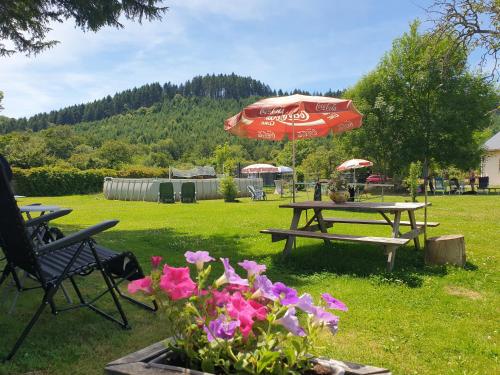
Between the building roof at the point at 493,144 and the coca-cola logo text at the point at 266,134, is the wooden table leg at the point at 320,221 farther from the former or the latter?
the building roof at the point at 493,144

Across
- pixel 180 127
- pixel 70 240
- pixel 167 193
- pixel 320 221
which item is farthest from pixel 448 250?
pixel 180 127

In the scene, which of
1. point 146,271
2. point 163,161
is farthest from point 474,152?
point 163,161

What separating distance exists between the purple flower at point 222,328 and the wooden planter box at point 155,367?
122 millimetres

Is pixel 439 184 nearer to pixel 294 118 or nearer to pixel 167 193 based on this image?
pixel 167 193

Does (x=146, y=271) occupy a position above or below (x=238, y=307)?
below

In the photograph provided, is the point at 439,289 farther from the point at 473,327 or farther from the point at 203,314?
the point at 203,314

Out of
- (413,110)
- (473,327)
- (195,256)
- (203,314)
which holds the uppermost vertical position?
(413,110)

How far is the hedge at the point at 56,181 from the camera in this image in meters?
26.0

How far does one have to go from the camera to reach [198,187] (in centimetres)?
2280

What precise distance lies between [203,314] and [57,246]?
1.39 m

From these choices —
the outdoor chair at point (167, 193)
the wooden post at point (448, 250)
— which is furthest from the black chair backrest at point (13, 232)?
the outdoor chair at point (167, 193)

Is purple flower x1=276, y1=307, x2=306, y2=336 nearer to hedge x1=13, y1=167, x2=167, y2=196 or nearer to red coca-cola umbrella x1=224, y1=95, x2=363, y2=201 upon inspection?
red coca-cola umbrella x1=224, y1=95, x2=363, y2=201

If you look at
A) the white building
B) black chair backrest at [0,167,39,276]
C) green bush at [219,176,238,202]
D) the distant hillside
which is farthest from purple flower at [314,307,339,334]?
the distant hillside

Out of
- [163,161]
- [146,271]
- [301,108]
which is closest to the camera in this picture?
[146,271]
